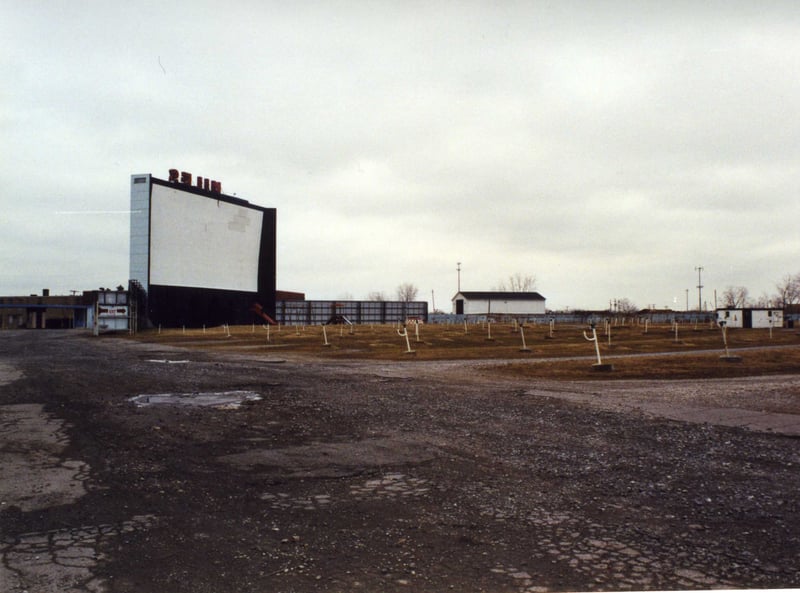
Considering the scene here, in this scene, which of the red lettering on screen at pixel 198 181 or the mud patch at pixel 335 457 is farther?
the red lettering on screen at pixel 198 181

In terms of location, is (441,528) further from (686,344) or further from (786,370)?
(686,344)

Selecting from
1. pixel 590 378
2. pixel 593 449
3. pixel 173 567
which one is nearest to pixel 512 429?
pixel 593 449

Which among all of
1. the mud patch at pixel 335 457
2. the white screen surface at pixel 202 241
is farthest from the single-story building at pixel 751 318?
the mud patch at pixel 335 457

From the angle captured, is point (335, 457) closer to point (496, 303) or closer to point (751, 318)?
point (751, 318)

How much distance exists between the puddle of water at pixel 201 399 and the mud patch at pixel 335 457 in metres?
4.07

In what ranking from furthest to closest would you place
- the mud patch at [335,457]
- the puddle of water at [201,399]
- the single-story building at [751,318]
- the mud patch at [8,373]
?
the single-story building at [751,318], the mud patch at [8,373], the puddle of water at [201,399], the mud patch at [335,457]

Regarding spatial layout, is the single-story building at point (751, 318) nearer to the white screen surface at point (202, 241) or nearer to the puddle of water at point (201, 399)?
the white screen surface at point (202, 241)

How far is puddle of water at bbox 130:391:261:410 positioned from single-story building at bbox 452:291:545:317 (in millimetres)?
112008

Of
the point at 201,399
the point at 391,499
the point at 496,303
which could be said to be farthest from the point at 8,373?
the point at 496,303

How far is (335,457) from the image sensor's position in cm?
685

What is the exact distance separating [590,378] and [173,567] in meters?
15.6

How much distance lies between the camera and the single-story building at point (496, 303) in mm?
125812

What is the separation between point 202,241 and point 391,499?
76.8m

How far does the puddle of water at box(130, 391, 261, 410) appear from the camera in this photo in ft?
36.9
